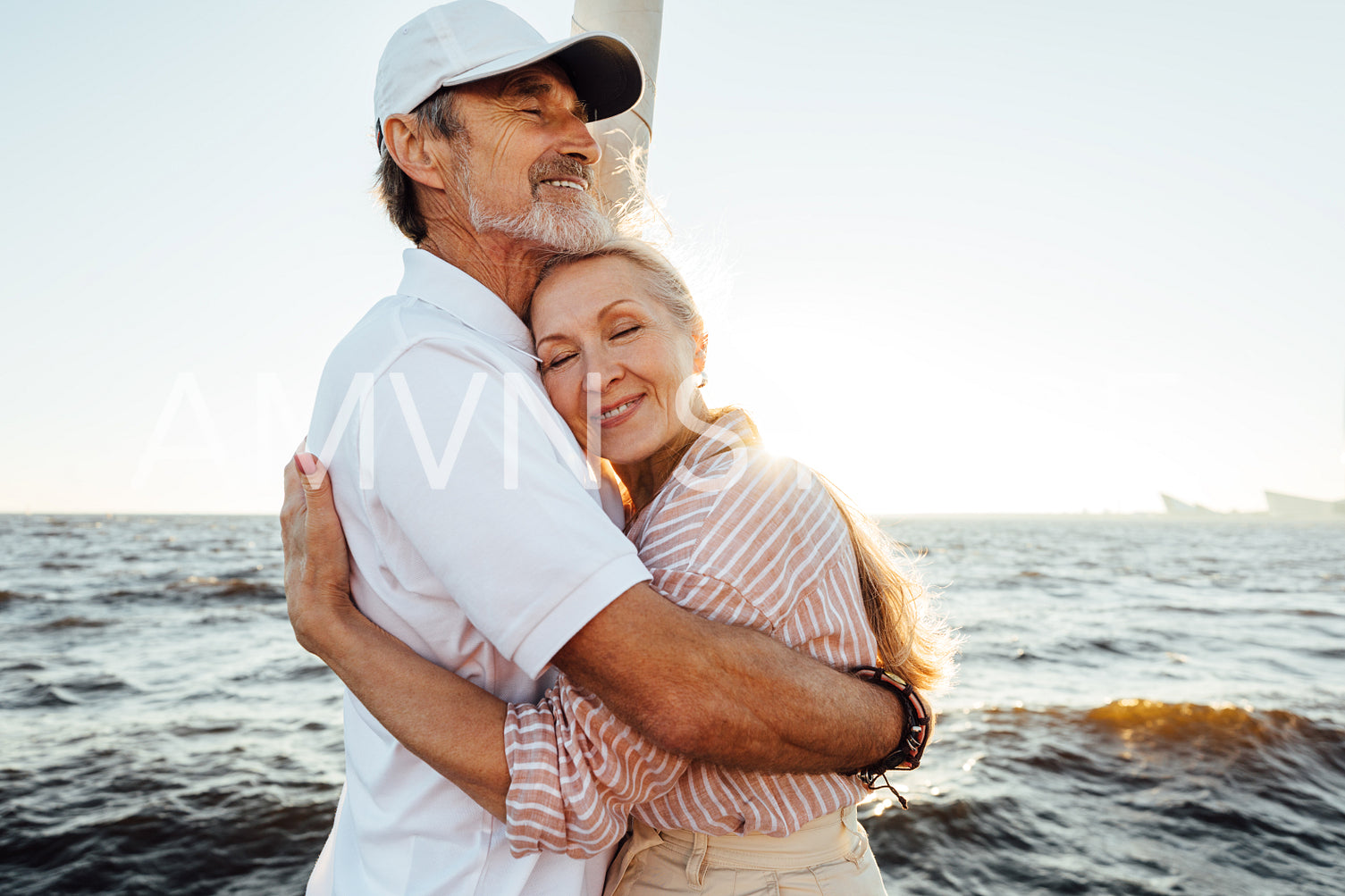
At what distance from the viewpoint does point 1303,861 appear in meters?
5.78

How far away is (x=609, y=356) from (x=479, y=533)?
861 mm

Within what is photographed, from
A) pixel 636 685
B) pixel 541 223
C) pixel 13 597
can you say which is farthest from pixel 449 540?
pixel 13 597

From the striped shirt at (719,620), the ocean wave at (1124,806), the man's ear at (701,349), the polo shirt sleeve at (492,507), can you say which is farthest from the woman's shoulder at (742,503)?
the ocean wave at (1124,806)

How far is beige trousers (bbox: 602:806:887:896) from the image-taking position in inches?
69.5

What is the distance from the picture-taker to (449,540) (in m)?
1.28

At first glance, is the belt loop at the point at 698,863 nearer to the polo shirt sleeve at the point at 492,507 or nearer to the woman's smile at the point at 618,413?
the polo shirt sleeve at the point at 492,507

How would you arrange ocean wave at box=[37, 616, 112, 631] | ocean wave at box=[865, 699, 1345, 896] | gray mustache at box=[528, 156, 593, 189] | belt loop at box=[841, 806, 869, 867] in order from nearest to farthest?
belt loop at box=[841, 806, 869, 867]
gray mustache at box=[528, 156, 593, 189]
ocean wave at box=[865, 699, 1345, 896]
ocean wave at box=[37, 616, 112, 631]

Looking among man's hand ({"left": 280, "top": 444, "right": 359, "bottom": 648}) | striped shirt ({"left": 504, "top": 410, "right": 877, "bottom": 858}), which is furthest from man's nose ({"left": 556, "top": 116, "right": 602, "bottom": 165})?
man's hand ({"left": 280, "top": 444, "right": 359, "bottom": 648})

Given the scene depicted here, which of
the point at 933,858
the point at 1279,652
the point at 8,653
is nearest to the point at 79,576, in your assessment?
the point at 8,653

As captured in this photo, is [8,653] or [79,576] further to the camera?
[79,576]

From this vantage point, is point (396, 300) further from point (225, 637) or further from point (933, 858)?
point (225, 637)

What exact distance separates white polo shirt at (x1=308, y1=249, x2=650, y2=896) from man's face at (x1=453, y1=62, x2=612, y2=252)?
0.28 metres

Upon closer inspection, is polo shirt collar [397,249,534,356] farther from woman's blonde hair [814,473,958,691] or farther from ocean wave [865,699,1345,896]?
ocean wave [865,699,1345,896]

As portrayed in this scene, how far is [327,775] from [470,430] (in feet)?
23.3
